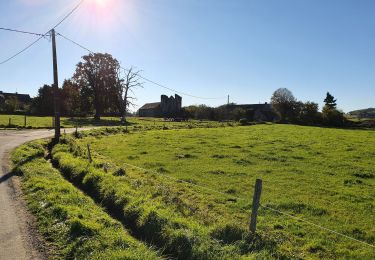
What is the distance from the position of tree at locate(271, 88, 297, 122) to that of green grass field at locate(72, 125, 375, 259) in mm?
62073

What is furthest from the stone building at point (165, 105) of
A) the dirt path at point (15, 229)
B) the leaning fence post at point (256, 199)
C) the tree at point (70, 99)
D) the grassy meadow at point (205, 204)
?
the leaning fence post at point (256, 199)

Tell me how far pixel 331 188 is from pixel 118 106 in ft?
211

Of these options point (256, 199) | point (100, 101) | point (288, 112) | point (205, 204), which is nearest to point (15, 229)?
point (205, 204)

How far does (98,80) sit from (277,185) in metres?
62.3

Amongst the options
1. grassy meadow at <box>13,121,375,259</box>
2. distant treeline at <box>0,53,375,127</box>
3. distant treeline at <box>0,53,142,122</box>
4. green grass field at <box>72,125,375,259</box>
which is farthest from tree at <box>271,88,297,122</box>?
grassy meadow at <box>13,121,375,259</box>

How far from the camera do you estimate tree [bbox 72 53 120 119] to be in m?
72.1

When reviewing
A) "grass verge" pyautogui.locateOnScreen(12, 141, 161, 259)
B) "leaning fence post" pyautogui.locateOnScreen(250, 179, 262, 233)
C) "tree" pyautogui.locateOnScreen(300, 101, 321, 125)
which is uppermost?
"tree" pyautogui.locateOnScreen(300, 101, 321, 125)

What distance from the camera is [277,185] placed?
1539cm

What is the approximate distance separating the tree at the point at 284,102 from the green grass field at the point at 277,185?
62073mm

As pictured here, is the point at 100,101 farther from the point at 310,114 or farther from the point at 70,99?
the point at 310,114

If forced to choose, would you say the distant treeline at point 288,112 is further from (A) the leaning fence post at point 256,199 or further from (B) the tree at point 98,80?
(A) the leaning fence post at point 256,199

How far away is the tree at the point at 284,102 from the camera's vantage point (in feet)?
295

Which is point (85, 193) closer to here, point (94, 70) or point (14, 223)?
point (14, 223)

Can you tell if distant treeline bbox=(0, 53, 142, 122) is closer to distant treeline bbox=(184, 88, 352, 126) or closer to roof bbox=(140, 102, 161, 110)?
distant treeline bbox=(184, 88, 352, 126)
